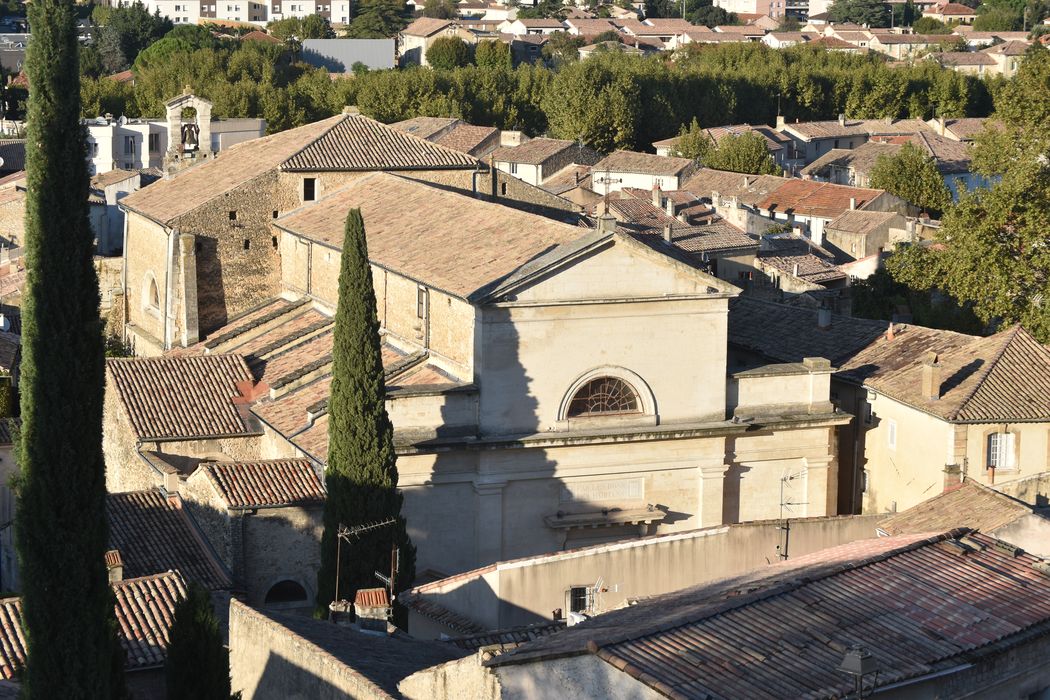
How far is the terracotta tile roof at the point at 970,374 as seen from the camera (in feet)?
110

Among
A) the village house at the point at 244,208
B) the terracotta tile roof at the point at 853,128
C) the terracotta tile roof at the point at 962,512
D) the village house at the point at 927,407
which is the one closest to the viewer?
the terracotta tile roof at the point at 962,512

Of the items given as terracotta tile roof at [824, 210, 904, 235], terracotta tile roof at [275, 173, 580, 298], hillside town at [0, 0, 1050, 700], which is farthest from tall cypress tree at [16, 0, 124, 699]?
terracotta tile roof at [824, 210, 904, 235]

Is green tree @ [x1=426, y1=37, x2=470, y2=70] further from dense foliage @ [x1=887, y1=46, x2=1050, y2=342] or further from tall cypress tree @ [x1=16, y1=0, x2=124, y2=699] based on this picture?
tall cypress tree @ [x1=16, y1=0, x2=124, y2=699]

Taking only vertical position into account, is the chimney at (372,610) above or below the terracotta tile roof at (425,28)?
below

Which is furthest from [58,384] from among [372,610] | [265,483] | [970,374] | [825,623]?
[970,374]

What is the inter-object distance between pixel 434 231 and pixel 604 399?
19.6ft

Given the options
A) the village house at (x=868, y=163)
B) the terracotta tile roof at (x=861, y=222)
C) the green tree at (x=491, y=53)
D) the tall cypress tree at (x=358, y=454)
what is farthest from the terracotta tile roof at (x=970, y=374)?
the green tree at (x=491, y=53)

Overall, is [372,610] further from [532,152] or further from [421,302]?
[532,152]

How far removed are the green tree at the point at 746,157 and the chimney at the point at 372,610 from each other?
242ft

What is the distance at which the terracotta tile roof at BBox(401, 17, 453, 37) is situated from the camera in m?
168

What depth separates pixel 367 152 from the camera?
44.0 m

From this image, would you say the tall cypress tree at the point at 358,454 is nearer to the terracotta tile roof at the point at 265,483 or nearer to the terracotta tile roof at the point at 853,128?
the terracotta tile roof at the point at 265,483

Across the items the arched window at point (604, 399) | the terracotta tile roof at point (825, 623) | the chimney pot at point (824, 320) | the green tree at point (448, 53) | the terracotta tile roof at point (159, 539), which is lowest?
the terracotta tile roof at point (159, 539)

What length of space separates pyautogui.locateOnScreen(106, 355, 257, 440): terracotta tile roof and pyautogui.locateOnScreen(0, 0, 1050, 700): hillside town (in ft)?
0.27
